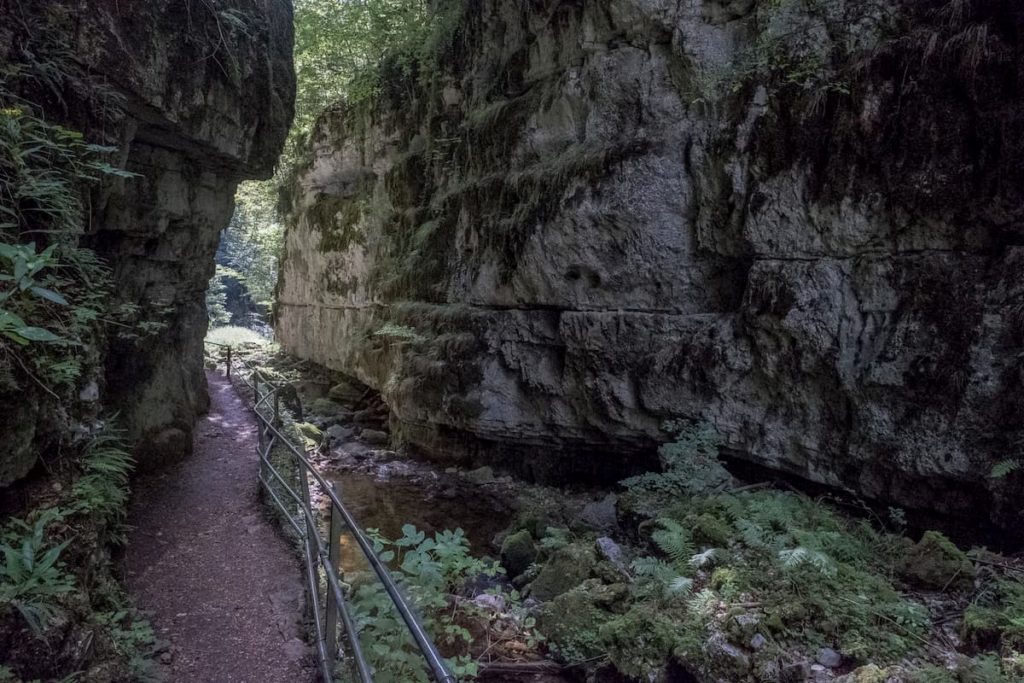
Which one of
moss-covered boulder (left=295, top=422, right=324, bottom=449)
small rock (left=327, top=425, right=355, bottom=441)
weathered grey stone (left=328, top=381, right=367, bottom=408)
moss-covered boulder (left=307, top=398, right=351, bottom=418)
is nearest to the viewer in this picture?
moss-covered boulder (left=295, top=422, right=324, bottom=449)

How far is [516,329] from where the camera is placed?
1152cm

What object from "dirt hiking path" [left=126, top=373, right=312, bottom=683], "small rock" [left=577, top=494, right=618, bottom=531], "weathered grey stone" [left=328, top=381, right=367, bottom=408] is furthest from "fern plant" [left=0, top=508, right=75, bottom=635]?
"weathered grey stone" [left=328, top=381, right=367, bottom=408]

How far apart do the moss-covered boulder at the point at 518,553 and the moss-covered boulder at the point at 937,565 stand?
4642 mm

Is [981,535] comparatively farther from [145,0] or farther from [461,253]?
[145,0]

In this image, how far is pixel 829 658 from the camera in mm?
5031

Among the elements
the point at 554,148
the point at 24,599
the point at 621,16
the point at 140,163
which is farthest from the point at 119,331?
the point at 621,16

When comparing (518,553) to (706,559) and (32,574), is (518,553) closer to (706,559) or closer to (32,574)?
(706,559)

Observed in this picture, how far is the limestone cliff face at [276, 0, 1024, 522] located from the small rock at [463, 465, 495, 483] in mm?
537

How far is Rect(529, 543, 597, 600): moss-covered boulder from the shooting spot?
7102 mm

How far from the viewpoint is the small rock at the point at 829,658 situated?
4992mm

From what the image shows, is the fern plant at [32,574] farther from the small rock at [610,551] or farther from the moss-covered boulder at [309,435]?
the moss-covered boulder at [309,435]

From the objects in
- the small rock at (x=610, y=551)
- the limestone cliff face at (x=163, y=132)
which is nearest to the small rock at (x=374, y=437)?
the limestone cliff face at (x=163, y=132)

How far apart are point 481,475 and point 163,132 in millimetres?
8410

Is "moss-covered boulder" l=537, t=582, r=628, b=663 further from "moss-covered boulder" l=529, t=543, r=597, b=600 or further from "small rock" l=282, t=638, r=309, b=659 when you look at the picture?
"small rock" l=282, t=638, r=309, b=659
